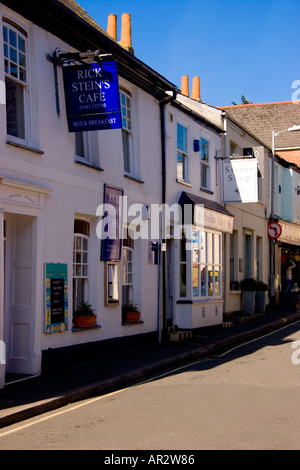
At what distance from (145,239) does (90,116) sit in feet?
15.1

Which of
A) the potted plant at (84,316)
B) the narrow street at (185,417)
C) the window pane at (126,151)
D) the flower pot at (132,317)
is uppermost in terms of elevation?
the window pane at (126,151)

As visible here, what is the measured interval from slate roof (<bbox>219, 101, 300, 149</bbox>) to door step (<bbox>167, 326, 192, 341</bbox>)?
23076 millimetres

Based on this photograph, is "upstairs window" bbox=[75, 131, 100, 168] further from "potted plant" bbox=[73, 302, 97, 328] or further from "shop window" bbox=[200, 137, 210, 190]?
"shop window" bbox=[200, 137, 210, 190]

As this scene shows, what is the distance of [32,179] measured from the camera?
1173 centimetres

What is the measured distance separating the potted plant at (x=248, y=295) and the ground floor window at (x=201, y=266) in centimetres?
354

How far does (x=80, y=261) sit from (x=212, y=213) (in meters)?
7.11

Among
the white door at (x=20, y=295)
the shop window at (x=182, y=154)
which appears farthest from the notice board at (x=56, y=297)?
the shop window at (x=182, y=154)

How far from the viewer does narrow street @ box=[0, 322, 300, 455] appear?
7.18 m

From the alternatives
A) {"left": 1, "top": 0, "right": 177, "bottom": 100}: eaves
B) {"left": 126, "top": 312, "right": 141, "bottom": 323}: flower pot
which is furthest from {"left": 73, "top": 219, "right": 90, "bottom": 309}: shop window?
{"left": 1, "top": 0, "right": 177, "bottom": 100}: eaves

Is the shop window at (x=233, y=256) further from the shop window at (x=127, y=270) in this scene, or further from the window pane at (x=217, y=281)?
the shop window at (x=127, y=270)

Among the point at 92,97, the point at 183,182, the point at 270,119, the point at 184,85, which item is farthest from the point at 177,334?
the point at 270,119

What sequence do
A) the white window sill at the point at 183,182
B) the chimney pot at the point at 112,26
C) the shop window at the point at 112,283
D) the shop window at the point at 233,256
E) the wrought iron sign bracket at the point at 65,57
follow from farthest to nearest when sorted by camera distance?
1. the shop window at the point at 233,256
2. the chimney pot at the point at 112,26
3. the white window sill at the point at 183,182
4. the shop window at the point at 112,283
5. the wrought iron sign bracket at the point at 65,57

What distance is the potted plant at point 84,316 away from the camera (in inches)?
519
